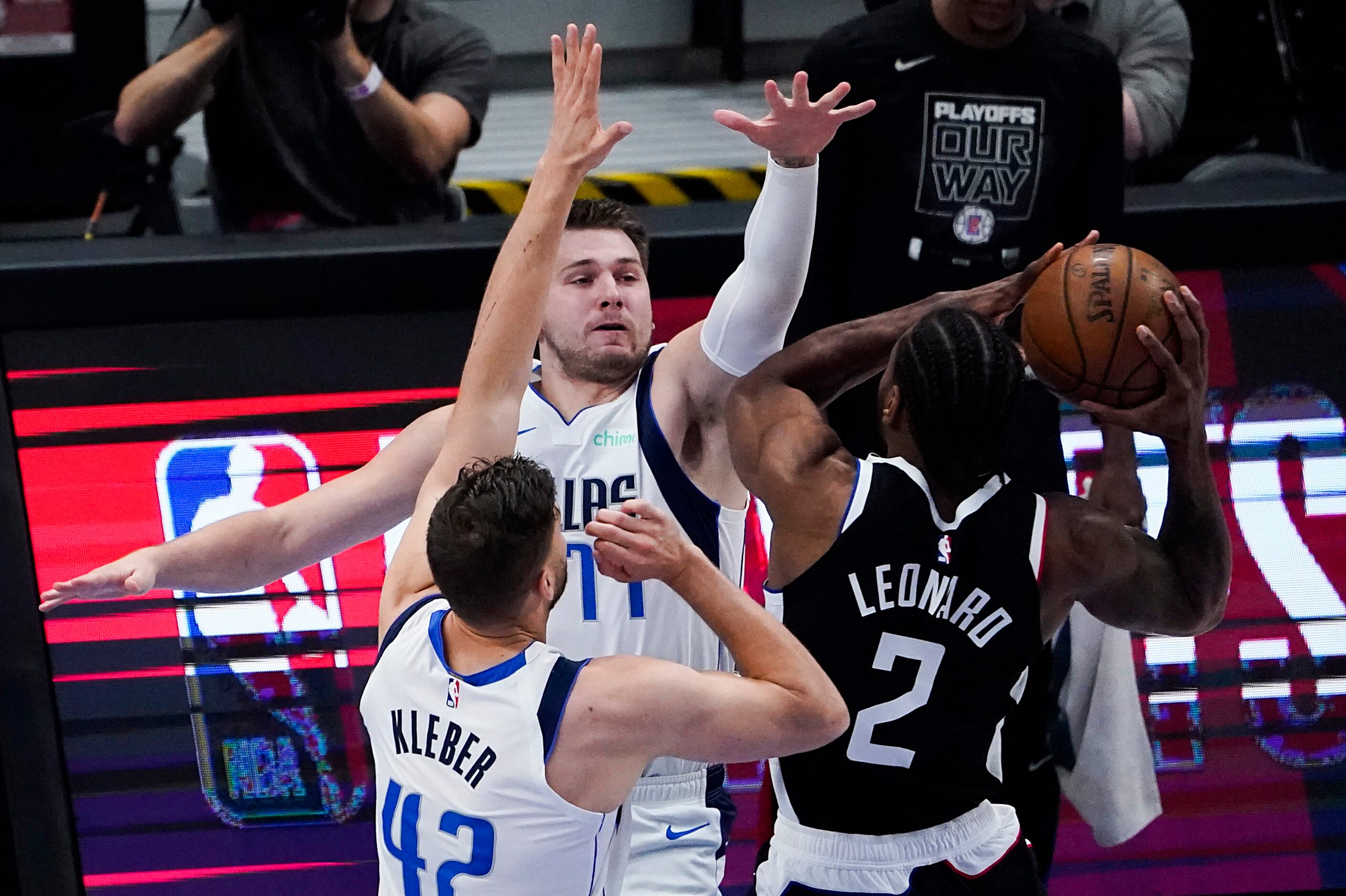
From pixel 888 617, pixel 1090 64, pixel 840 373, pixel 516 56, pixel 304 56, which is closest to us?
pixel 888 617

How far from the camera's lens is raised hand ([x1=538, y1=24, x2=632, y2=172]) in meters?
3.11

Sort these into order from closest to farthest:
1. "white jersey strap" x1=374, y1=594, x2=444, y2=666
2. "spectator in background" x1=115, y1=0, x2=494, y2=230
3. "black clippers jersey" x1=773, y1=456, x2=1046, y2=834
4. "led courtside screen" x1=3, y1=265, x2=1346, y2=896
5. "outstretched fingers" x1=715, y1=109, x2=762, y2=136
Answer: "white jersey strap" x1=374, y1=594, x2=444, y2=666
"black clippers jersey" x1=773, y1=456, x2=1046, y2=834
"outstretched fingers" x1=715, y1=109, x2=762, y2=136
"led courtside screen" x1=3, y1=265, x2=1346, y2=896
"spectator in background" x1=115, y1=0, x2=494, y2=230

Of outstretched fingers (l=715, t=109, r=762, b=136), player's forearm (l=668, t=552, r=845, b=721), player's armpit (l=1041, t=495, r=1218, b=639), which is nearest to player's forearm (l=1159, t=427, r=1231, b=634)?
player's armpit (l=1041, t=495, r=1218, b=639)

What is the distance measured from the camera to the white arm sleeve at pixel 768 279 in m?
3.42

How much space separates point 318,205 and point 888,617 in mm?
2789

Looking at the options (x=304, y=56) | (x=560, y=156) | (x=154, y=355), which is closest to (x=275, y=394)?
(x=154, y=355)

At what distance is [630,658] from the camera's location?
2723 millimetres

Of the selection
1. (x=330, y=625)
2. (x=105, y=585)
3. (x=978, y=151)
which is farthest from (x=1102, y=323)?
(x=330, y=625)

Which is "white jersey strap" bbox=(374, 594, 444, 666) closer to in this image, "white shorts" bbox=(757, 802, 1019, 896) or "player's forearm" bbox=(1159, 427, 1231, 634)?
"white shorts" bbox=(757, 802, 1019, 896)

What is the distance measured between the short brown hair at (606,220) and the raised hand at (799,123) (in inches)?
21.9

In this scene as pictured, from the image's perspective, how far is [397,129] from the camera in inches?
189

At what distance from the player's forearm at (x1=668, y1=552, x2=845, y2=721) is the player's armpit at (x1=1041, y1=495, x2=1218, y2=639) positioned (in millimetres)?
617

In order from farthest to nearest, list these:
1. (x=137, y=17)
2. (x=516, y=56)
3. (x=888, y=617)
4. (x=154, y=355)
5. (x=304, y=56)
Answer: (x=516, y=56), (x=137, y=17), (x=304, y=56), (x=154, y=355), (x=888, y=617)

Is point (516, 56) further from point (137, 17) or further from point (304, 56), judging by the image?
point (304, 56)
